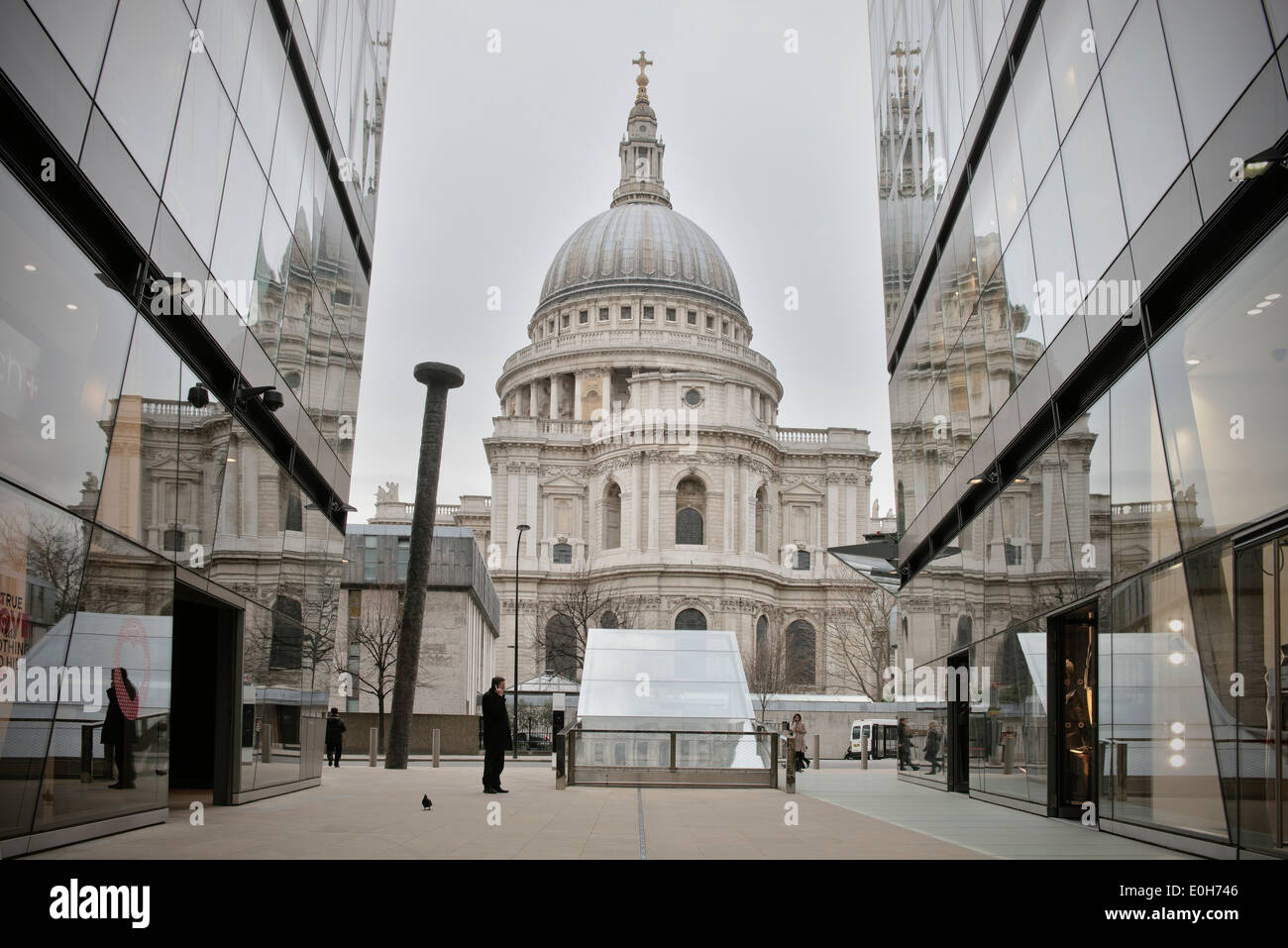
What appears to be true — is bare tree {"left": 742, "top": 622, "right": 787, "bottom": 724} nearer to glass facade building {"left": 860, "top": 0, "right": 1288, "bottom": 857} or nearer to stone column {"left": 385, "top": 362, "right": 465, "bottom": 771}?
stone column {"left": 385, "top": 362, "right": 465, "bottom": 771}

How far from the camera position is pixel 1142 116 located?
38.5 feet

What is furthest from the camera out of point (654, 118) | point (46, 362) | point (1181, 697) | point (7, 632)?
point (654, 118)

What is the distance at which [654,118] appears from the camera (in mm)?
136500

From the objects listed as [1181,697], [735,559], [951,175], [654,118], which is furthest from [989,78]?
[654,118]

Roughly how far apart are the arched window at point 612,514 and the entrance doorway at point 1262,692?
82.6 m

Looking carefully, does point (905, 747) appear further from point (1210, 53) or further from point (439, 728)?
point (1210, 53)

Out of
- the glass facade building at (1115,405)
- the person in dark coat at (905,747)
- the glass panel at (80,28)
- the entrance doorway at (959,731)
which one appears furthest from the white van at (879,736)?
the glass panel at (80,28)

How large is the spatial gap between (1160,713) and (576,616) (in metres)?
72.9

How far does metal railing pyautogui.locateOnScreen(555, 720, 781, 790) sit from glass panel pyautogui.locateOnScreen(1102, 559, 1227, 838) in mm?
10507

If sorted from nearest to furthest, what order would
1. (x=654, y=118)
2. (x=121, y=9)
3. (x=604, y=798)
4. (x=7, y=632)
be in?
(x=7, y=632) → (x=121, y=9) → (x=604, y=798) → (x=654, y=118)

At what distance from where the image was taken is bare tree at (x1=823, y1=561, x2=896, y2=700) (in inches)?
2946

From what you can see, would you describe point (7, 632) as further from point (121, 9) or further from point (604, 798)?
point (604, 798)

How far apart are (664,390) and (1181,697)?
79212 mm

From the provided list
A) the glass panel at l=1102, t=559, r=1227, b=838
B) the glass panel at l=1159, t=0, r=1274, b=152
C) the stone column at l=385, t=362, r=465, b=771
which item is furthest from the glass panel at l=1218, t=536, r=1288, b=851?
the stone column at l=385, t=362, r=465, b=771
